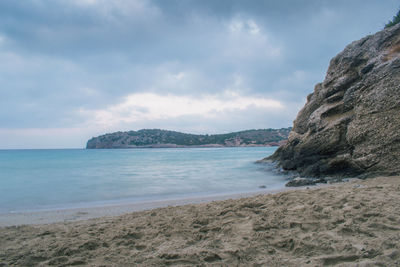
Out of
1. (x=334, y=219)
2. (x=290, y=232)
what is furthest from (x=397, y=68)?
(x=290, y=232)

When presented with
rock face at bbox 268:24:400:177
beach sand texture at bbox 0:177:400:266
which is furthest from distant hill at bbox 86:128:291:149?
beach sand texture at bbox 0:177:400:266

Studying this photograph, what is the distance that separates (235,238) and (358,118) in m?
10.1

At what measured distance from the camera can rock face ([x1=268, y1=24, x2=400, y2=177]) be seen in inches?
373

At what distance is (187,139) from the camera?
123 meters

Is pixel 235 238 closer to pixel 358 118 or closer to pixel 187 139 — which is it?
pixel 358 118

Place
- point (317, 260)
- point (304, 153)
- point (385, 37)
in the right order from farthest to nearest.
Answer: point (304, 153), point (385, 37), point (317, 260)

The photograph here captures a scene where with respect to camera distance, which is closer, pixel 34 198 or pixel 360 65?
pixel 34 198

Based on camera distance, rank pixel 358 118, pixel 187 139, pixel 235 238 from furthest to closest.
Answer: pixel 187 139 → pixel 358 118 → pixel 235 238

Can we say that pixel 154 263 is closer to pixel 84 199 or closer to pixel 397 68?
pixel 84 199

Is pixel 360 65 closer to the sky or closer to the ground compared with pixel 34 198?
closer to the sky

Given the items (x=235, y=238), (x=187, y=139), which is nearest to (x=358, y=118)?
(x=235, y=238)

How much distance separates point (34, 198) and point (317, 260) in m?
11.1

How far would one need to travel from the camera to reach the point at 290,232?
3547 millimetres

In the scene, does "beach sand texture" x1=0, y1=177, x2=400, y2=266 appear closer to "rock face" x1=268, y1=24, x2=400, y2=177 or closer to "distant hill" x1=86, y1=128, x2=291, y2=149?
"rock face" x1=268, y1=24, x2=400, y2=177
